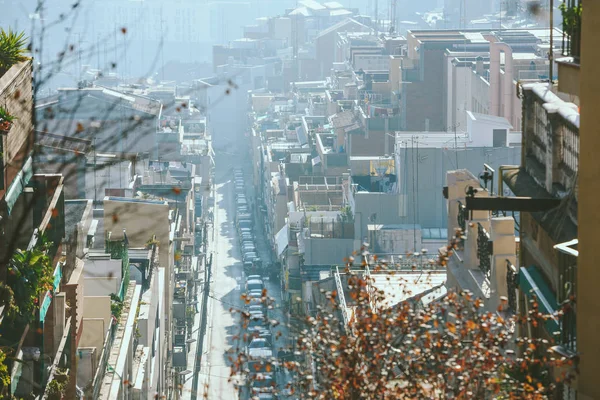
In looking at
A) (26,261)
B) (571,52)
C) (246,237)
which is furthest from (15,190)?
(246,237)

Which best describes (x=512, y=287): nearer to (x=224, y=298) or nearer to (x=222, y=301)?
(x=222, y=301)

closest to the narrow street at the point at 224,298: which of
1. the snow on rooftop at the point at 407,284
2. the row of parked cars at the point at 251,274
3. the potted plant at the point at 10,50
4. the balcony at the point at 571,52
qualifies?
the row of parked cars at the point at 251,274

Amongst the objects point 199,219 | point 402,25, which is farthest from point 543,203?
point 402,25

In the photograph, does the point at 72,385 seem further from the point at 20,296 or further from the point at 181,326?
the point at 181,326

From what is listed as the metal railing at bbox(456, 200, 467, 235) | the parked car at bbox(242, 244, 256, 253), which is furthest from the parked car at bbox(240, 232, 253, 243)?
the metal railing at bbox(456, 200, 467, 235)

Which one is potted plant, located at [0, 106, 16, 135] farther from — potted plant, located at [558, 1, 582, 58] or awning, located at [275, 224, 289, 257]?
awning, located at [275, 224, 289, 257]

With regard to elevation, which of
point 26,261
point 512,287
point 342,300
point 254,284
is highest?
point 26,261

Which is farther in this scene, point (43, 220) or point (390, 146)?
point (390, 146)

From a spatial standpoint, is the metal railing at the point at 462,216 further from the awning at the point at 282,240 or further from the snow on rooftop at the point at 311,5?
the snow on rooftop at the point at 311,5
